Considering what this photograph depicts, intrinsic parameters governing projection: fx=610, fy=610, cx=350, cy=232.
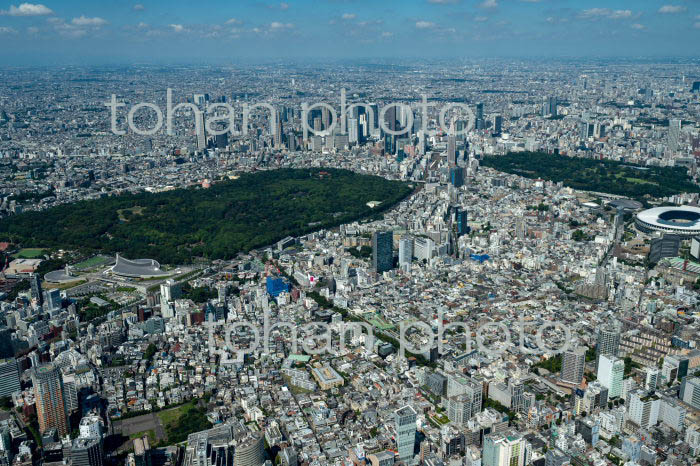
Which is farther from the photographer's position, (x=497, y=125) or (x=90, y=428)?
(x=497, y=125)

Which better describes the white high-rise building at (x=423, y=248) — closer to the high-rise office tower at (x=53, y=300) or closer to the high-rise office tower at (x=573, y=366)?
the high-rise office tower at (x=573, y=366)

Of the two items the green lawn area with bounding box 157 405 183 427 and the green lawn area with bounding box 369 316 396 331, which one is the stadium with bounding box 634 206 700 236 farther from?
the green lawn area with bounding box 157 405 183 427

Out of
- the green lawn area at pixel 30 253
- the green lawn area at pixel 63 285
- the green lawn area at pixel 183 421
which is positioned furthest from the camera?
the green lawn area at pixel 30 253

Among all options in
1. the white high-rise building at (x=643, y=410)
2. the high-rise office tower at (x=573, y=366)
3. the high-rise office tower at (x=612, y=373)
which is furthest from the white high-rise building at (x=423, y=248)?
the white high-rise building at (x=643, y=410)

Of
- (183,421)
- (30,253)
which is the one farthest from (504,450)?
(30,253)

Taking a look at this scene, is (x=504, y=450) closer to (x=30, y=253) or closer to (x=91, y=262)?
(x=91, y=262)

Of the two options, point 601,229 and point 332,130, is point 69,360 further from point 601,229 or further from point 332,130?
→ point 332,130

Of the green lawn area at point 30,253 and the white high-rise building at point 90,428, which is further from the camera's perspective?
the green lawn area at point 30,253
